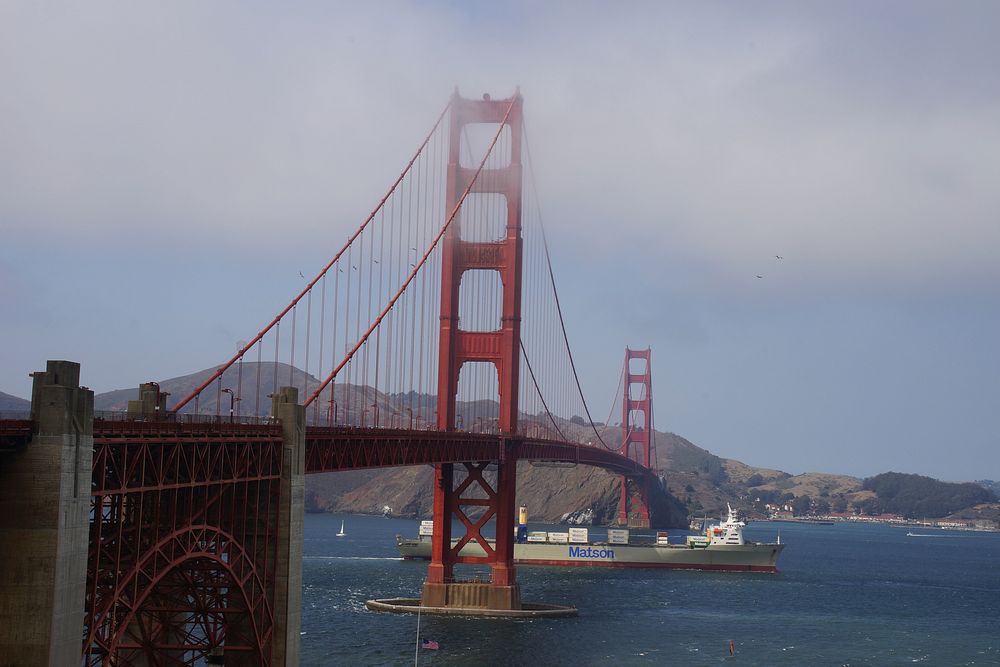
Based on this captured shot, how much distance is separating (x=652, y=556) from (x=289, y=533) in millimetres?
88564

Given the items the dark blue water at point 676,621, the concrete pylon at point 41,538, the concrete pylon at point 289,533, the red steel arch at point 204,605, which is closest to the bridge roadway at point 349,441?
the concrete pylon at point 41,538

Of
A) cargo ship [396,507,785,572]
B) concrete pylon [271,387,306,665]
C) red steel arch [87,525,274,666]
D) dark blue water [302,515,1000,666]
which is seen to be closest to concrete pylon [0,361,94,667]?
red steel arch [87,525,274,666]

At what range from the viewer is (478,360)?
7469 cm

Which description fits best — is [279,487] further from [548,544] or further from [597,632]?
[548,544]

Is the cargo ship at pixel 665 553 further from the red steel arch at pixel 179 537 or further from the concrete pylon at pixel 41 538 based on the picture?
the concrete pylon at pixel 41 538

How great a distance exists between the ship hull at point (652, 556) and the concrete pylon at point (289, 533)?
3251 inches

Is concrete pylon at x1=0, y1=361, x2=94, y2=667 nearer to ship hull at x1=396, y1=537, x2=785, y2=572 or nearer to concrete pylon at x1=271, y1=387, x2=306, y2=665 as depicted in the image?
concrete pylon at x1=271, y1=387, x2=306, y2=665

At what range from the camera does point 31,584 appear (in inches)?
964

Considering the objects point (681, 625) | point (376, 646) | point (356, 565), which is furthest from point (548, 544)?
point (376, 646)

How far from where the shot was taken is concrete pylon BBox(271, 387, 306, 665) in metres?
38.7

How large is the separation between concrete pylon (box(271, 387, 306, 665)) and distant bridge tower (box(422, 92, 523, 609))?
31074 mm

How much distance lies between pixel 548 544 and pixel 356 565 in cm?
2056

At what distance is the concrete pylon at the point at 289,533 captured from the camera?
127ft

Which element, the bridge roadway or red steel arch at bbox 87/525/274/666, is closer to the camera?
the bridge roadway
